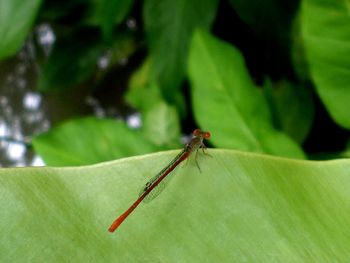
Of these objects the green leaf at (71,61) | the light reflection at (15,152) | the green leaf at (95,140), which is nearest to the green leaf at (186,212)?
the green leaf at (95,140)

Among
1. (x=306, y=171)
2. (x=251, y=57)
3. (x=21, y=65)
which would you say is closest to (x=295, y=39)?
(x=251, y=57)

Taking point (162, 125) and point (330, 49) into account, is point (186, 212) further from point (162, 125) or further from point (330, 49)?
point (162, 125)

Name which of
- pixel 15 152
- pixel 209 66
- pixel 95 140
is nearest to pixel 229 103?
pixel 209 66

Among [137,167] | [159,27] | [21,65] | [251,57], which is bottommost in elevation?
[21,65]

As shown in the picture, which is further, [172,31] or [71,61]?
[71,61]

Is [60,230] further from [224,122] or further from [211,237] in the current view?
[224,122]

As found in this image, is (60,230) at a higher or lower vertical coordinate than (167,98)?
higher
